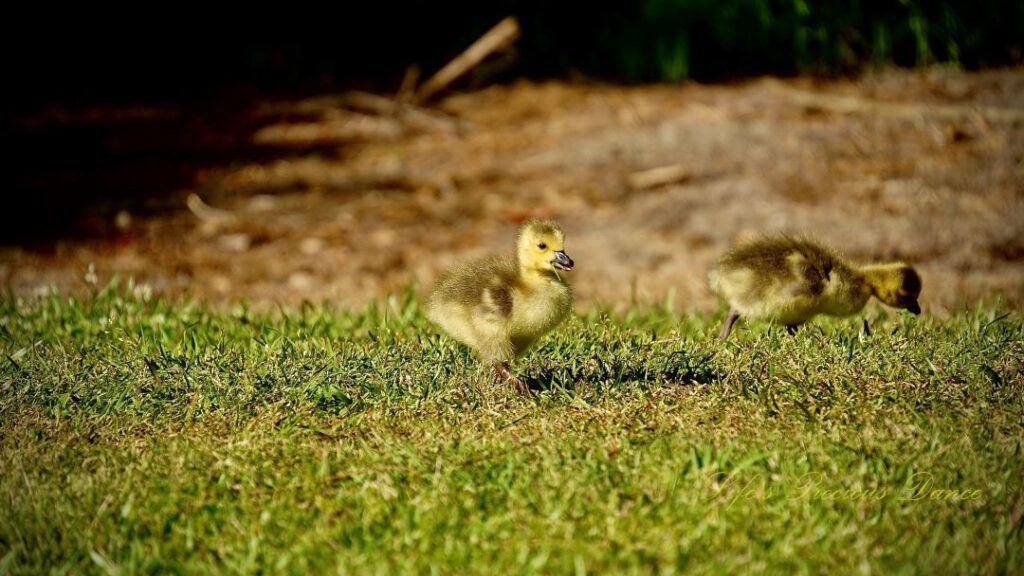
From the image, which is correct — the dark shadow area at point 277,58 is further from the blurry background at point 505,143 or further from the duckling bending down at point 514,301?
the duckling bending down at point 514,301

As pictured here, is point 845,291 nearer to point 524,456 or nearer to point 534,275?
point 534,275

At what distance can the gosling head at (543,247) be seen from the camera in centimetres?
439

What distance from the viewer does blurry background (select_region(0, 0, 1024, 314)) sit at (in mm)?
8805

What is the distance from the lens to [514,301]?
4.45m

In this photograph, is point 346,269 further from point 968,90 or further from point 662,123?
point 968,90

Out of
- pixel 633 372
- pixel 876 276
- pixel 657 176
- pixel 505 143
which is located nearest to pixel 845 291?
pixel 876 276

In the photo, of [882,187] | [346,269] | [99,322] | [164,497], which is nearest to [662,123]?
[882,187]

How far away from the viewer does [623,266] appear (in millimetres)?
8633

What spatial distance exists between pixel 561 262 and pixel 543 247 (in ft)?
0.33

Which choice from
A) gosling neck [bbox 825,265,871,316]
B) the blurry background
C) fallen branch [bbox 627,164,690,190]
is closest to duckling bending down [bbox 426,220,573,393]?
gosling neck [bbox 825,265,871,316]

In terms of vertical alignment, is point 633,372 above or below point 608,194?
above

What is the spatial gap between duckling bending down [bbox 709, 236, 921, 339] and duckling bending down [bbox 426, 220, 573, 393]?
41.3 inches

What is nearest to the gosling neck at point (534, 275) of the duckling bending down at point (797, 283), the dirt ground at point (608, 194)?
the duckling bending down at point (797, 283)

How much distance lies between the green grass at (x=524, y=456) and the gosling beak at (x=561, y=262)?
1.72 feet
